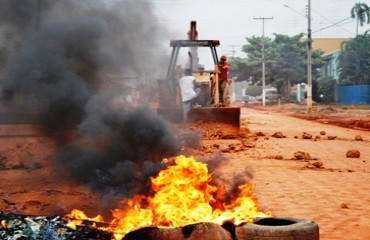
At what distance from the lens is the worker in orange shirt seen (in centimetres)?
1841

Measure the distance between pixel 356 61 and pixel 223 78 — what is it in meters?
43.5

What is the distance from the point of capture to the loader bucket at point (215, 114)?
17648mm

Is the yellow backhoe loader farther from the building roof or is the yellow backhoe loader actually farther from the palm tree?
the building roof

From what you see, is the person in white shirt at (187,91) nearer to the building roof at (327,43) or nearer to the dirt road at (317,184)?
the dirt road at (317,184)

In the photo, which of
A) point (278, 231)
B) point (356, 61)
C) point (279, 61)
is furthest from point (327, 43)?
point (278, 231)

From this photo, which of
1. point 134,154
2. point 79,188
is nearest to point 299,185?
point 134,154

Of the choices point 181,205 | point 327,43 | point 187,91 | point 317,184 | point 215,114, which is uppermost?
point 327,43

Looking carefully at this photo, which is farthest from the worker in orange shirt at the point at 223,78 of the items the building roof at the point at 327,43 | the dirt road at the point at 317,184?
the building roof at the point at 327,43

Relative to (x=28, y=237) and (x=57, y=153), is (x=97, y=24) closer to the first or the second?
(x=57, y=153)

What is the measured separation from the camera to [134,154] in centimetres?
763

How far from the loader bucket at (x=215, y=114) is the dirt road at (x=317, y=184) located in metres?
1.99

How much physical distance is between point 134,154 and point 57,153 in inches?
61.3

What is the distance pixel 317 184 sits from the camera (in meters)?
9.44

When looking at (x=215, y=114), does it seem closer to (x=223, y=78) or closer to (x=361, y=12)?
(x=223, y=78)
